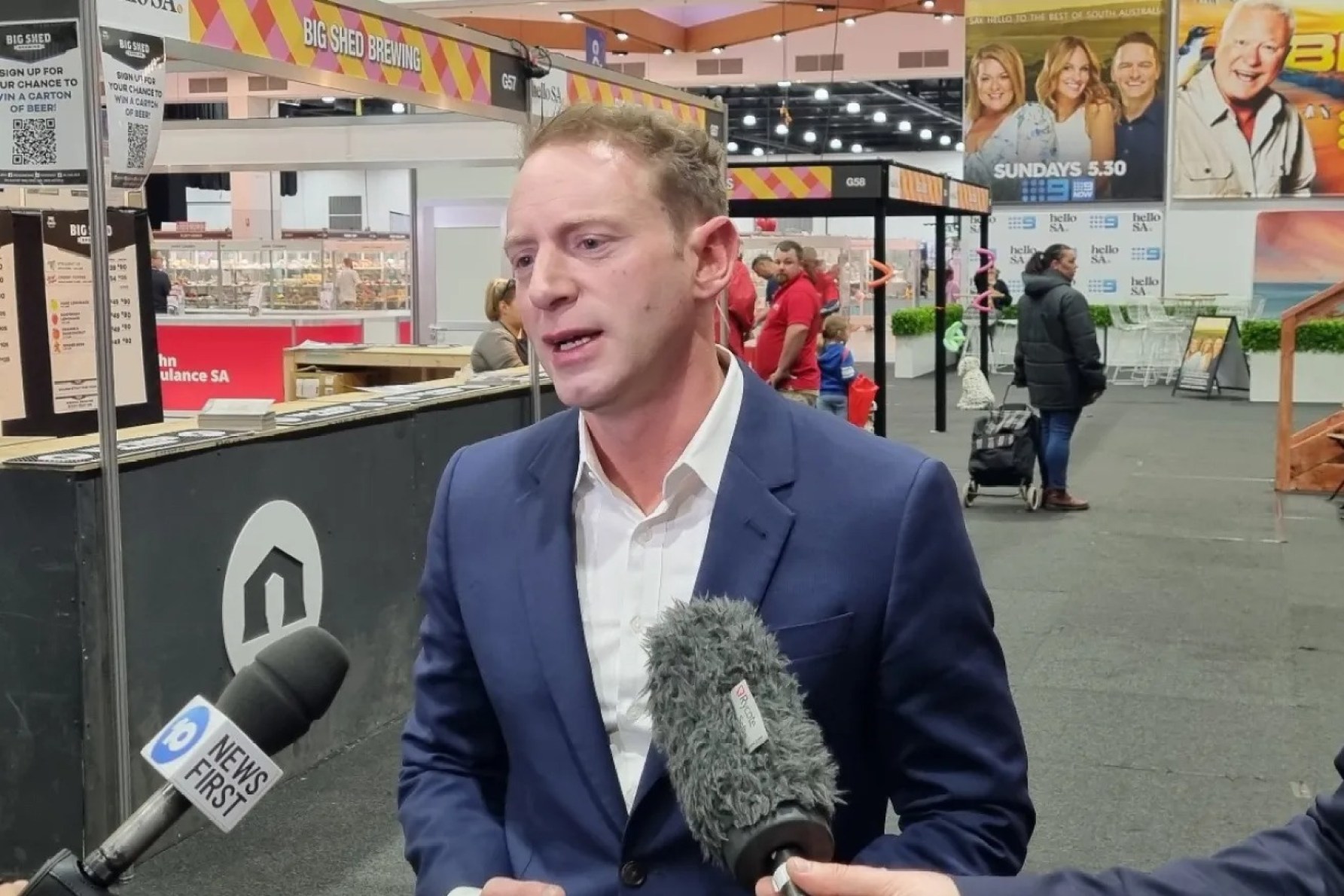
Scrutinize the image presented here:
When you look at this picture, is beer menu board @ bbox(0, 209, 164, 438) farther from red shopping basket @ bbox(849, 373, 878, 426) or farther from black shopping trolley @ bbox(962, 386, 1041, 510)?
red shopping basket @ bbox(849, 373, 878, 426)

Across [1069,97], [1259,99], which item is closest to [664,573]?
[1259,99]

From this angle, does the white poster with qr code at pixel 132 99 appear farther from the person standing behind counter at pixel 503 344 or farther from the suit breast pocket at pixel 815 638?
the person standing behind counter at pixel 503 344

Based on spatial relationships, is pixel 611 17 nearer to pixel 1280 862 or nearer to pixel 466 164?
pixel 466 164

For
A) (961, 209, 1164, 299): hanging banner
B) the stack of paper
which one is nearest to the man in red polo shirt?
the stack of paper

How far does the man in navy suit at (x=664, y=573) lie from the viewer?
1.40 meters

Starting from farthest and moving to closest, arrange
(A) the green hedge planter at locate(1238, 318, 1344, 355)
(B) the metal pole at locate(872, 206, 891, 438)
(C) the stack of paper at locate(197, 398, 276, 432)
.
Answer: (A) the green hedge planter at locate(1238, 318, 1344, 355)
(B) the metal pole at locate(872, 206, 891, 438)
(C) the stack of paper at locate(197, 398, 276, 432)

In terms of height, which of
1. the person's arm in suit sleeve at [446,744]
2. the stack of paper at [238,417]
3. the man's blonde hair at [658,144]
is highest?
the man's blonde hair at [658,144]

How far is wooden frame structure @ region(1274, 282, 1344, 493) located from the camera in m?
9.24

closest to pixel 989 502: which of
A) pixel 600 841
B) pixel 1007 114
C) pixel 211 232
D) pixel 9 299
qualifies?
pixel 9 299

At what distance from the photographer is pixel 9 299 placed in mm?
3986

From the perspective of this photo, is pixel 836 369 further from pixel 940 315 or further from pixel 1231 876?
pixel 1231 876

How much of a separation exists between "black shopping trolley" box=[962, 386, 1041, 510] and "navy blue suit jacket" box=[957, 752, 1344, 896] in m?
7.74

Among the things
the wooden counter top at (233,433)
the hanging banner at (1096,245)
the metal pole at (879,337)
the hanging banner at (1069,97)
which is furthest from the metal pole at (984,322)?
the wooden counter top at (233,433)

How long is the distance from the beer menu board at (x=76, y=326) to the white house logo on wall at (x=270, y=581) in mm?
481
